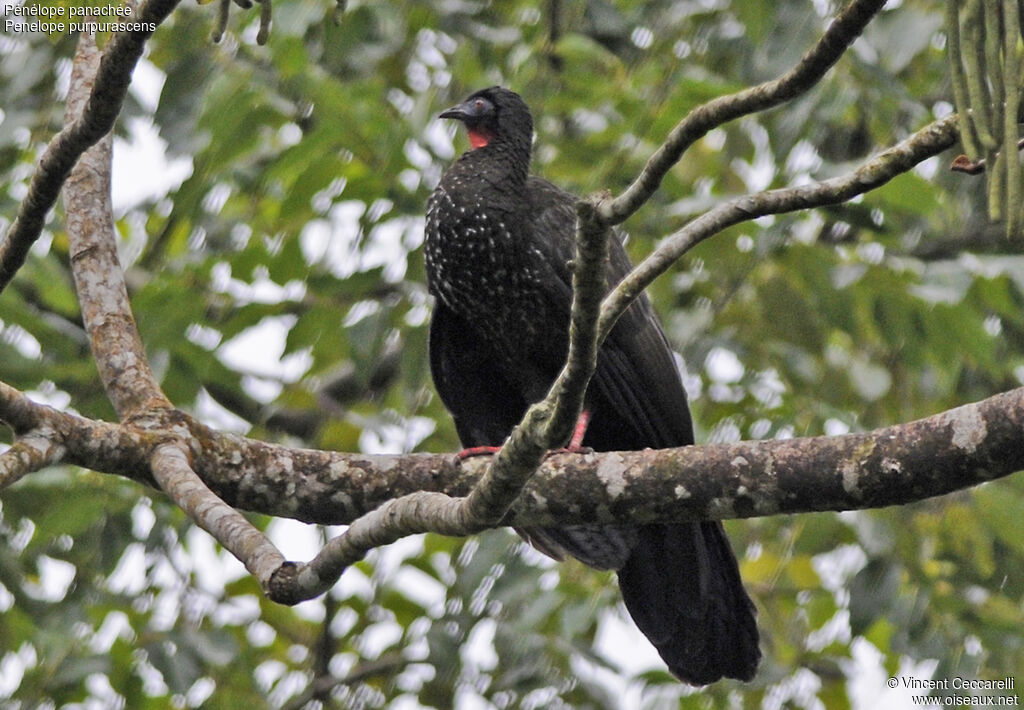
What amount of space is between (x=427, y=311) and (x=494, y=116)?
2.33 ft

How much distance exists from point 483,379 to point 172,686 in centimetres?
131

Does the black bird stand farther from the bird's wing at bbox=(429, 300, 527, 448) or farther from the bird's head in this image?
the bird's head

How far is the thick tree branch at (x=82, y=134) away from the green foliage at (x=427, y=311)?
1.25 m

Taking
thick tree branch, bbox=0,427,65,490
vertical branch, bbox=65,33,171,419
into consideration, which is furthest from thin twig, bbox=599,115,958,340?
vertical branch, bbox=65,33,171,419

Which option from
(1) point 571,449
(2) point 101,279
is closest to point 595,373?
(1) point 571,449

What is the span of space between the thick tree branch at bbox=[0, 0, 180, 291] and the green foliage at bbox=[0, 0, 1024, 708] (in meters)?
1.25

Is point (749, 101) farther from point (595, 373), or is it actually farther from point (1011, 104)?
point (595, 373)

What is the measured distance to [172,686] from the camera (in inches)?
152

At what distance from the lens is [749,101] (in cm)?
176

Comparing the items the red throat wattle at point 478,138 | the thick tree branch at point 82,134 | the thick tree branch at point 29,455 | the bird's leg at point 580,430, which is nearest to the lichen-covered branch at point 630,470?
the thick tree branch at point 29,455

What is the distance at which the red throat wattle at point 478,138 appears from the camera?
13.0ft

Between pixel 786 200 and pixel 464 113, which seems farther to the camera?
pixel 464 113

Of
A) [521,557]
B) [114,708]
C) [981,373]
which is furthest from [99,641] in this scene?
[981,373]

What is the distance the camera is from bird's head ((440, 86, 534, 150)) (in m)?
3.95
